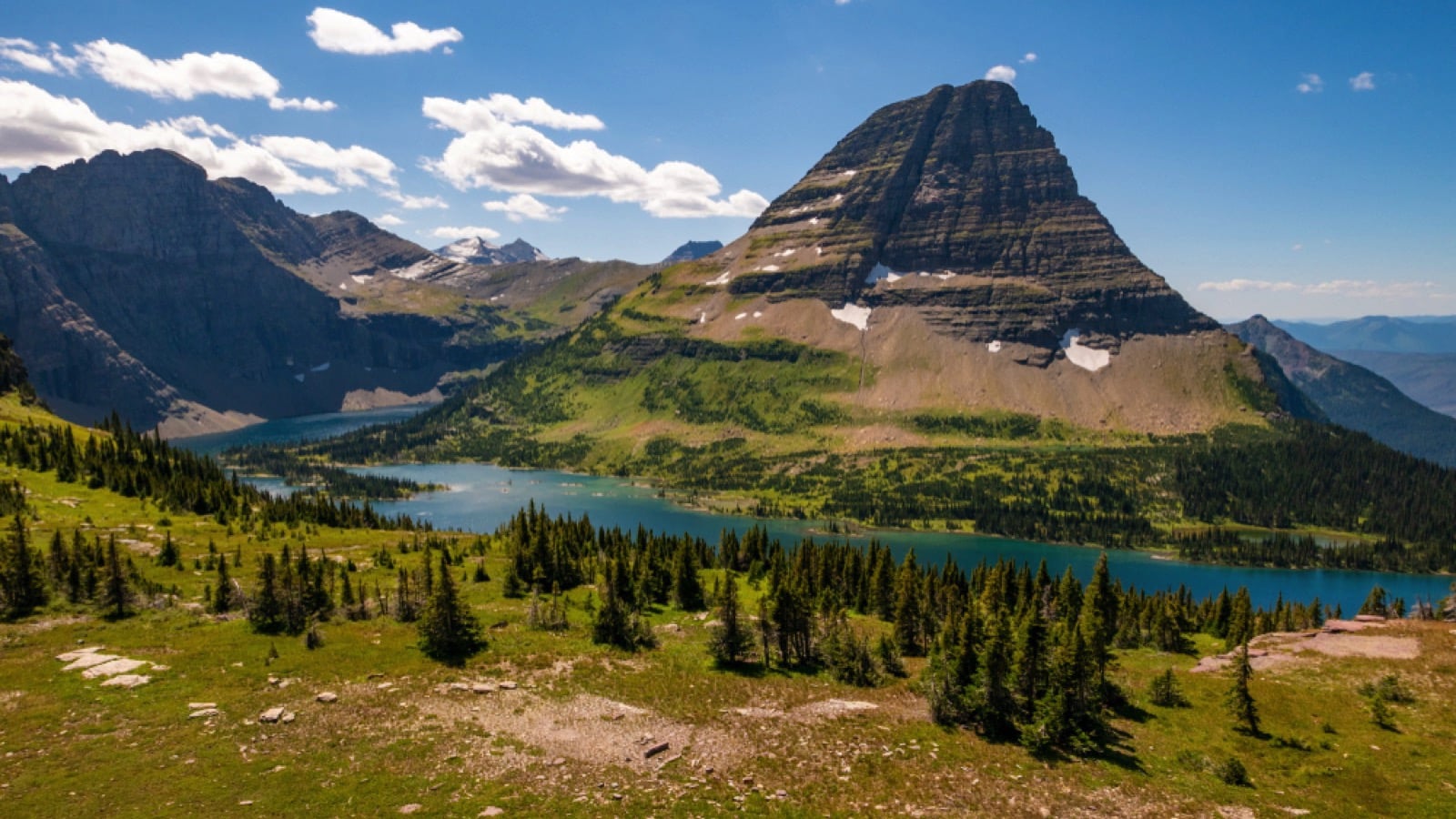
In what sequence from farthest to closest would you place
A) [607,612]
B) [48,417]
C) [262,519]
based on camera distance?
[48,417] < [262,519] < [607,612]

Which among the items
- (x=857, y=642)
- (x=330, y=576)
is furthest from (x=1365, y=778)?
(x=330, y=576)

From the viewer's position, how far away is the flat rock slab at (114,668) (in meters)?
45.5

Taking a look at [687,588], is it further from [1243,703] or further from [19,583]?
[19,583]

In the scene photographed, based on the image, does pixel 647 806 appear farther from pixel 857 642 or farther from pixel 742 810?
pixel 857 642

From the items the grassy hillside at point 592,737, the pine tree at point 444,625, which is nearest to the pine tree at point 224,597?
the grassy hillside at point 592,737

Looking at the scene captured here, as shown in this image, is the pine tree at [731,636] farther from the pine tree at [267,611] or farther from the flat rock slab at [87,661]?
the flat rock slab at [87,661]

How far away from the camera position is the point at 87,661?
47312 mm

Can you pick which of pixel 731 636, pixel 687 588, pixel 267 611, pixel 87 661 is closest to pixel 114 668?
pixel 87 661

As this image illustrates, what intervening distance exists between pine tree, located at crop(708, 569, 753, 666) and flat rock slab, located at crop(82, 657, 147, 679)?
39.3 m

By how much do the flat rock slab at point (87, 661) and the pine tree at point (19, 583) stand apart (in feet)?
43.1

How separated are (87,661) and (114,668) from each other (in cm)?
265

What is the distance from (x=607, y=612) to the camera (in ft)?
209

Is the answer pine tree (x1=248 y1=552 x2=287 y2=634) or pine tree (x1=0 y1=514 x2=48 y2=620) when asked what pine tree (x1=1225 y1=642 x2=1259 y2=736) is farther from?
pine tree (x1=0 y1=514 x2=48 y2=620)

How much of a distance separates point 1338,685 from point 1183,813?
31071mm
